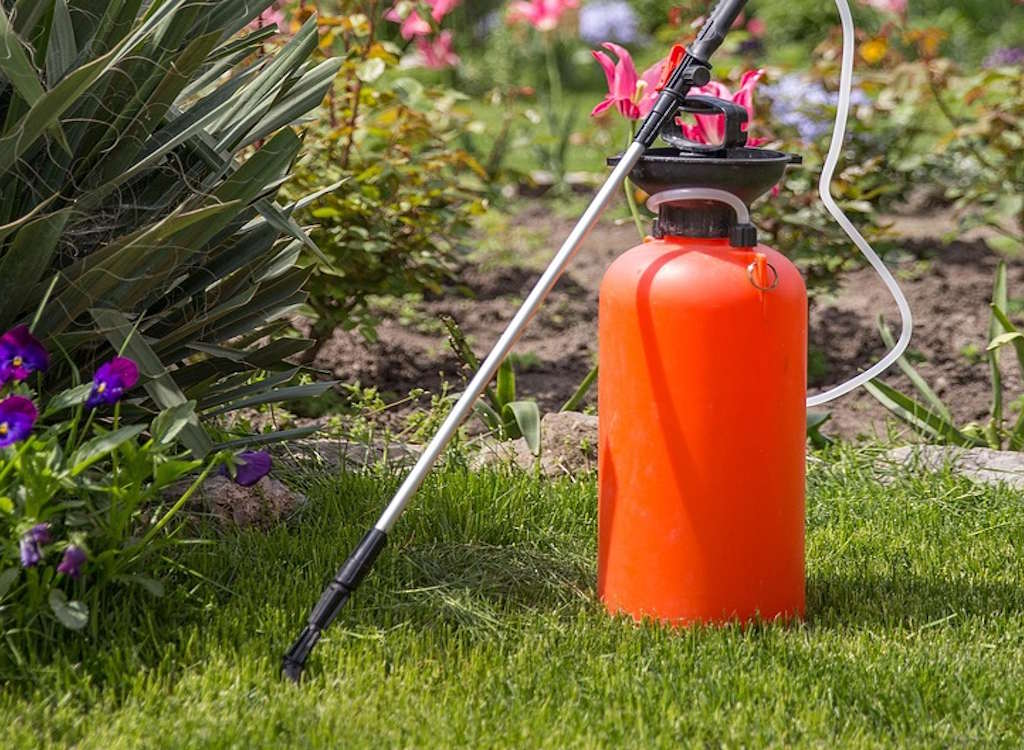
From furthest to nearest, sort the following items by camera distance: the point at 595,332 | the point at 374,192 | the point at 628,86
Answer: the point at 595,332 → the point at 374,192 → the point at 628,86

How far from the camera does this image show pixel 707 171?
234cm

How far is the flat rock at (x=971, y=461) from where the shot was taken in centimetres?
326

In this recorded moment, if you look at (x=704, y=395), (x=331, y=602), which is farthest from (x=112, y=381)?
(x=704, y=395)

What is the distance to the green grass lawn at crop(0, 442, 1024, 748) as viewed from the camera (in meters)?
2.09

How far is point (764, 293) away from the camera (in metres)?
2.34

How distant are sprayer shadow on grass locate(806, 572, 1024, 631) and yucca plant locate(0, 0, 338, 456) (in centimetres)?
104

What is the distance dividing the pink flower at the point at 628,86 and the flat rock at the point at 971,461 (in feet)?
3.40

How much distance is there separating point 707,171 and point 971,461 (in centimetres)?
136

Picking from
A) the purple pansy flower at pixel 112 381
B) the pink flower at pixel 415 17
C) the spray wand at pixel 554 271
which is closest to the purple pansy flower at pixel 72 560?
the purple pansy flower at pixel 112 381

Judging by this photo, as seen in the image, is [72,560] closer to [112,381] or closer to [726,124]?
[112,381]

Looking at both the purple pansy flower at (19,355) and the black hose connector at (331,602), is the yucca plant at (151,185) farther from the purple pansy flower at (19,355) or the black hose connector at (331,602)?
the black hose connector at (331,602)

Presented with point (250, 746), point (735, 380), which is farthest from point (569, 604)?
point (250, 746)

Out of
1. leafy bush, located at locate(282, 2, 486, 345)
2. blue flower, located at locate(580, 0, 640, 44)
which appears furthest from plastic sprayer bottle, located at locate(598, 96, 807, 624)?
blue flower, located at locate(580, 0, 640, 44)

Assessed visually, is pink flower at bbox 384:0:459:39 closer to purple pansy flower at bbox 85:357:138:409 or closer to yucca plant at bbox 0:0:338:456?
yucca plant at bbox 0:0:338:456
